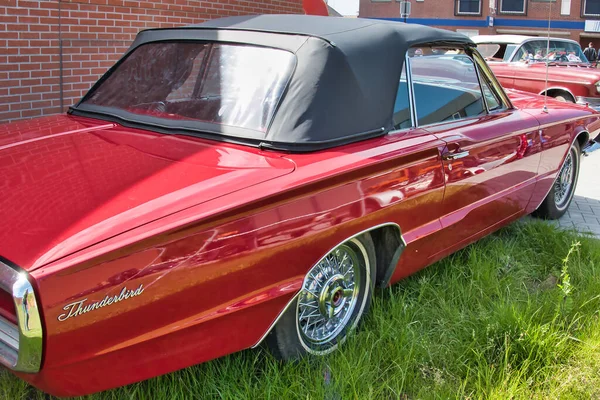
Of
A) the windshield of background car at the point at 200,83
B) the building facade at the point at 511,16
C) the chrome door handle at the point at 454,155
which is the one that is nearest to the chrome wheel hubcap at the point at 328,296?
→ the windshield of background car at the point at 200,83

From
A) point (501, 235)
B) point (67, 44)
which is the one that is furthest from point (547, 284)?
point (67, 44)

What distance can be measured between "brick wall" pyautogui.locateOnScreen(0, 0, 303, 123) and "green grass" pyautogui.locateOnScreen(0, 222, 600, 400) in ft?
10.6

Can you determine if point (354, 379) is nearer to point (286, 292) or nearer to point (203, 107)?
point (286, 292)

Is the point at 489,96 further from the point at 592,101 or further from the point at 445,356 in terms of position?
the point at 592,101

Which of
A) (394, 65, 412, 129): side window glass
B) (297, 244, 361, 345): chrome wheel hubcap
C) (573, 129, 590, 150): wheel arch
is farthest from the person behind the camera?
(573, 129, 590, 150): wheel arch

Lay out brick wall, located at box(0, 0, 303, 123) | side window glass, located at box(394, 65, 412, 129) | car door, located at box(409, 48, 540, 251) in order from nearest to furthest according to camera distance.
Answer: side window glass, located at box(394, 65, 412, 129), car door, located at box(409, 48, 540, 251), brick wall, located at box(0, 0, 303, 123)

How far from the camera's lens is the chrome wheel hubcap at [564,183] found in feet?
17.1

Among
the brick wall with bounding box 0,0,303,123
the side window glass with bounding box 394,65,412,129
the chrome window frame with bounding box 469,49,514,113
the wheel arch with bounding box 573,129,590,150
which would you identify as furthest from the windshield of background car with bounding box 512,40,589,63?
the side window glass with bounding box 394,65,412,129

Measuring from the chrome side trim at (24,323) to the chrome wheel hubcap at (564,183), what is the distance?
4365 millimetres

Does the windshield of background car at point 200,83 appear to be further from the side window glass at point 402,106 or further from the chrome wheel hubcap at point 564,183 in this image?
the chrome wheel hubcap at point 564,183

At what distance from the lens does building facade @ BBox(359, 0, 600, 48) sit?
3047cm

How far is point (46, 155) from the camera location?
258cm

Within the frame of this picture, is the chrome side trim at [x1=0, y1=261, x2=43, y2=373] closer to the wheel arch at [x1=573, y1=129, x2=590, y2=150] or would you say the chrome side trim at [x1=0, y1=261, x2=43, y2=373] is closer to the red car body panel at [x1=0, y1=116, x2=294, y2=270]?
the red car body panel at [x1=0, y1=116, x2=294, y2=270]

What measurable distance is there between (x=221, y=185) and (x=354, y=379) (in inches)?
37.6
